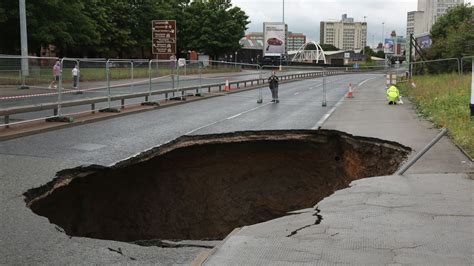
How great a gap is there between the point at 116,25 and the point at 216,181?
54588 millimetres

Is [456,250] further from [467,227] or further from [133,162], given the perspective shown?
[133,162]

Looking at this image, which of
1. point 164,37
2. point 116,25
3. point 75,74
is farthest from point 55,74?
point 116,25

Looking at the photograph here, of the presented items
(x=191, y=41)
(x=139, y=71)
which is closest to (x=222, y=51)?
(x=191, y=41)

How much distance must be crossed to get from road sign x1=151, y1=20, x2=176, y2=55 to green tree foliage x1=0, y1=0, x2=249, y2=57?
1002 centimetres

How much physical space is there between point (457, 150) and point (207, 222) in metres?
5.28

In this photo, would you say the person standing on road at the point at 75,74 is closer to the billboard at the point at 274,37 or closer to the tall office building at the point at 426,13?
the billboard at the point at 274,37

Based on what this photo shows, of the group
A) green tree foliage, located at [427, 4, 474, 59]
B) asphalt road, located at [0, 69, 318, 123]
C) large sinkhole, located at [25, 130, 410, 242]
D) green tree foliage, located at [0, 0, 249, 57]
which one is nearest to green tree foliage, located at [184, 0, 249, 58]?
green tree foliage, located at [0, 0, 249, 57]

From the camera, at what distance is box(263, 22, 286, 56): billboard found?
9194 cm

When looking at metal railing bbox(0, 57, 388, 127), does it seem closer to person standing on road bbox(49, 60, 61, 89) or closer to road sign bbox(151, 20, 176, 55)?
person standing on road bbox(49, 60, 61, 89)

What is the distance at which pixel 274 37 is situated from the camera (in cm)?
9194

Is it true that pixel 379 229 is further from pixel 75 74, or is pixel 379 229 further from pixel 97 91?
pixel 97 91

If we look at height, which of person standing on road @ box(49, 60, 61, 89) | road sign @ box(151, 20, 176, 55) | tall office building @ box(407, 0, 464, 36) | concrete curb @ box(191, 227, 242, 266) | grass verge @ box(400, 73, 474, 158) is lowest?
concrete curb @ box(191, 227, 242, 266)

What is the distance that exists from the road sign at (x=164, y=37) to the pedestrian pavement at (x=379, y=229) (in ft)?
91.1

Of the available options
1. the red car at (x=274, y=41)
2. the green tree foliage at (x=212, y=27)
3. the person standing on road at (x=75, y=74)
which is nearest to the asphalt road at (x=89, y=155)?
the person standing on road at (x=75, y=74)
